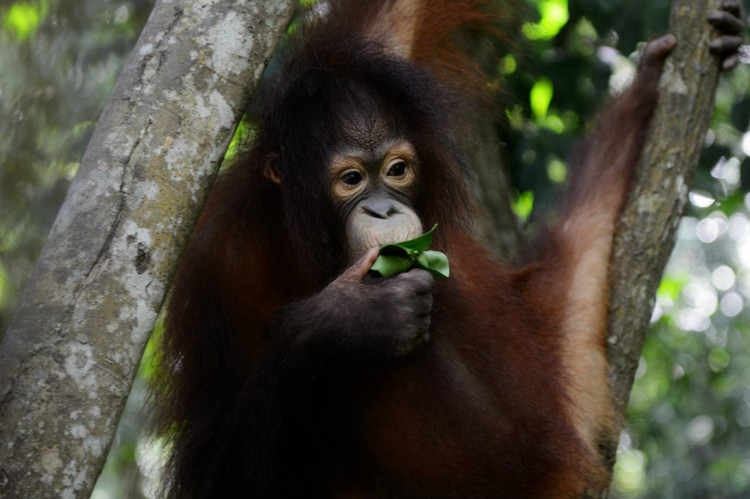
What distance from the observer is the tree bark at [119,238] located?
1877 millimetres

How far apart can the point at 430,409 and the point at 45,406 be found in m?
1.64

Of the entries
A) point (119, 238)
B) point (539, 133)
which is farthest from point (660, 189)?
point (119, 238)

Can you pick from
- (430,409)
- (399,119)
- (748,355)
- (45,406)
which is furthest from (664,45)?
(748,355)

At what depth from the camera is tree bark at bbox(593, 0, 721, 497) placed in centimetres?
361

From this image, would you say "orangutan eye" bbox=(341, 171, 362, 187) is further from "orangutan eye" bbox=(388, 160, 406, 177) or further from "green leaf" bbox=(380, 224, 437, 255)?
"green leaf" bbox=(380, 224, 437, 255)

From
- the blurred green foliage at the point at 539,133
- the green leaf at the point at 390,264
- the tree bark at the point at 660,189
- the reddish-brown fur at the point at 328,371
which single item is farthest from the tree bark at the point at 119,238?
the tree bark at the point at 660,189

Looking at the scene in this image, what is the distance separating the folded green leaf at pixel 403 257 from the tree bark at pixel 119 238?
27.4 inches

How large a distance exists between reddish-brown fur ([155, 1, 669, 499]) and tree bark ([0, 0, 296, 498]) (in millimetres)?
794

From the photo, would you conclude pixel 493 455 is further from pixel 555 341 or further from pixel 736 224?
pixel 736 224

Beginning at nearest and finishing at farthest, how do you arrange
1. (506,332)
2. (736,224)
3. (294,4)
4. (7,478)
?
(7,478) < (294,4) < (506,332) < (736,224)

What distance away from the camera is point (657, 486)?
356 inches

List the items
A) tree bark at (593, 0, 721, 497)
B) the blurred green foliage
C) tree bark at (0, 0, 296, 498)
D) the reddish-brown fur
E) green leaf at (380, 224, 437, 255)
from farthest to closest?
tree bark at (593, 0, 721, 497) → the blurred green foliage → the reddish-brown fur → green leaf at (380, 224, 437, 255) → tree bark at (0, 0, 296, 498)

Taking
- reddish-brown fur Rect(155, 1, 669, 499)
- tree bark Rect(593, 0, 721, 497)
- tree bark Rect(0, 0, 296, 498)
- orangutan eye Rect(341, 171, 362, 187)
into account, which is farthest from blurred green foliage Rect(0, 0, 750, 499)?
orangutan eye Rect(341, 171, 362, 187)

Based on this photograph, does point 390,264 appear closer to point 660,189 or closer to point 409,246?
point 409,246
